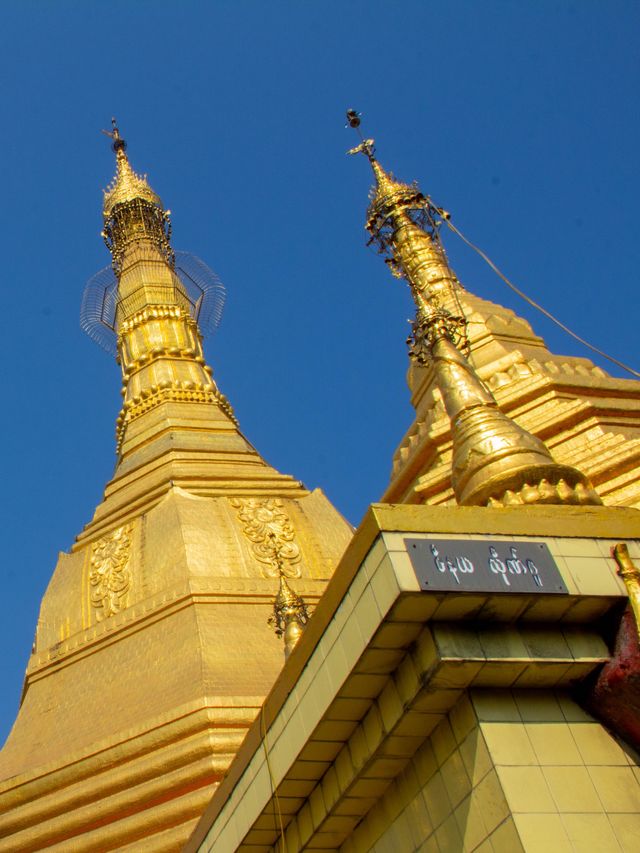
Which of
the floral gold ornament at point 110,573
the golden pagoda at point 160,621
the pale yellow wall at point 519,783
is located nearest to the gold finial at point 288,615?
the golden pagoda at point 160,621

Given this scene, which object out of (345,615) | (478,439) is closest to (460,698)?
(345,615)

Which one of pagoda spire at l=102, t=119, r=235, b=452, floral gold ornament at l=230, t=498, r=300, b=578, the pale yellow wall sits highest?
pagoda spire at l=102, t=119, r=235, b=452

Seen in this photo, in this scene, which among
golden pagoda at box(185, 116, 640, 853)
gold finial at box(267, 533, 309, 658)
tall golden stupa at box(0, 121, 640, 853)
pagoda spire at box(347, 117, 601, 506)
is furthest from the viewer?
gold finial at box(267, 533, 309, 658)

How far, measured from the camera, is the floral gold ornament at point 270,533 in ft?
51.3

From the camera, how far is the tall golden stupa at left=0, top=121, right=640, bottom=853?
5336 mm

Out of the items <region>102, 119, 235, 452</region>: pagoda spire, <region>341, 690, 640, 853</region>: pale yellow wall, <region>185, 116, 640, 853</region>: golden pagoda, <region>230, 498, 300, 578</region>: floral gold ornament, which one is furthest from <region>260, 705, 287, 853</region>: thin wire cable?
<region>102, 119, 235, 452</region>: pagoda spire

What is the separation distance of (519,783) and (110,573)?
11931 mm

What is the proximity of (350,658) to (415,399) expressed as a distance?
11.6 metres

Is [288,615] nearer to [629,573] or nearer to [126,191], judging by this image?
[629,573]

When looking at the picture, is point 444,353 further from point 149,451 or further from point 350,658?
point 149,451

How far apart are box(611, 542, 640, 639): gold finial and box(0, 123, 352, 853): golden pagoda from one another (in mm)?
5770

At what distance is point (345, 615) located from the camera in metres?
5.70

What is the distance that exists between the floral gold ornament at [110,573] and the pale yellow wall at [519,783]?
10.5 m

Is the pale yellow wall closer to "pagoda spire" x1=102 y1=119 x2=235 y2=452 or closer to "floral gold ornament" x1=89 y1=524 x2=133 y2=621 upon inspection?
"floral gold ornament" x1=89 y1=524 x2=133 y2=621
